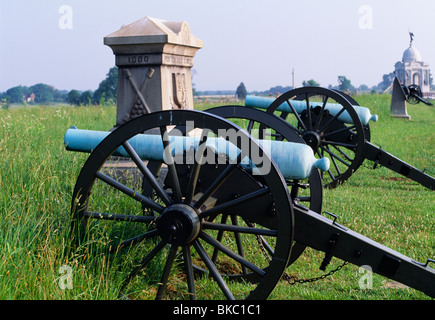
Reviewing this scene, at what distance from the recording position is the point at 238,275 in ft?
14.6

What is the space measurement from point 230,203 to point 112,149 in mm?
870

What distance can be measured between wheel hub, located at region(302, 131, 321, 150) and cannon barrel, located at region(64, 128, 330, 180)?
4.57 meters

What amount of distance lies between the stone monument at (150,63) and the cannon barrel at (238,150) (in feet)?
7.49

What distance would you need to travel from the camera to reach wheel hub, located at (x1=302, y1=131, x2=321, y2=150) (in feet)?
26.5

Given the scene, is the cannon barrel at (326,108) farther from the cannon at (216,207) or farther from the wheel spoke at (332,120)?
the cannon at (216,207)

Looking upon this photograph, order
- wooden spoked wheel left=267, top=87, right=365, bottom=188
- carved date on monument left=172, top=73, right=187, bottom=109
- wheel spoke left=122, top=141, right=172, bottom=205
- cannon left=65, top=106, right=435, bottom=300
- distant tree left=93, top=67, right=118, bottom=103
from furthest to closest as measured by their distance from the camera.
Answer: distant tree left=93, top=67, right=118, bottom=103 → wooden spoked wheel left=267, top=87, right=365, bottom=188 → carved date on monument left=172, top=73, right=187, bottom=109 → wheel spoke left=122, top=141, right=172, bottom=205 → cannon left=65, top=106, right=435, bottom=300

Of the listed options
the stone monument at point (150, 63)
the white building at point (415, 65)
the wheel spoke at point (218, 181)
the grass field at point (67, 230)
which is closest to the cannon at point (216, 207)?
the wheel spoke at point (218, 181)

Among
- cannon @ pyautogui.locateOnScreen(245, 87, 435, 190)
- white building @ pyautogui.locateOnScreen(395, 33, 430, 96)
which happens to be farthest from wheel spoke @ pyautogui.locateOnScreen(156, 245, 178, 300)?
white building @ pyautogui.locateOnScreen(395, 33, 430, 96)

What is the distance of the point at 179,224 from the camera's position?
132 inches

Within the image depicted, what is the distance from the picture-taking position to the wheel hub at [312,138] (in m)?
8.09

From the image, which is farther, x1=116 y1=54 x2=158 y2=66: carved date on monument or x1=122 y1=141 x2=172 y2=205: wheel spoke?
x1=116 y1=54 x2=158 y2=66: carved date on monument

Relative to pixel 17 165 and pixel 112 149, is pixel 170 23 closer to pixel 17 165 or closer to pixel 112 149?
pixel 17 165

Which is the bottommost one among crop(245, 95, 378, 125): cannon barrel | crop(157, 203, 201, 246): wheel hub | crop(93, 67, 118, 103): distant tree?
crop(157, 203, 201, 246): wheel hub

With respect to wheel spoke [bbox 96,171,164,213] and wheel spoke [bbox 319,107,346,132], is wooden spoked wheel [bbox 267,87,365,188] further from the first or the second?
wheel spoke [bbox 96,171,164,213]
